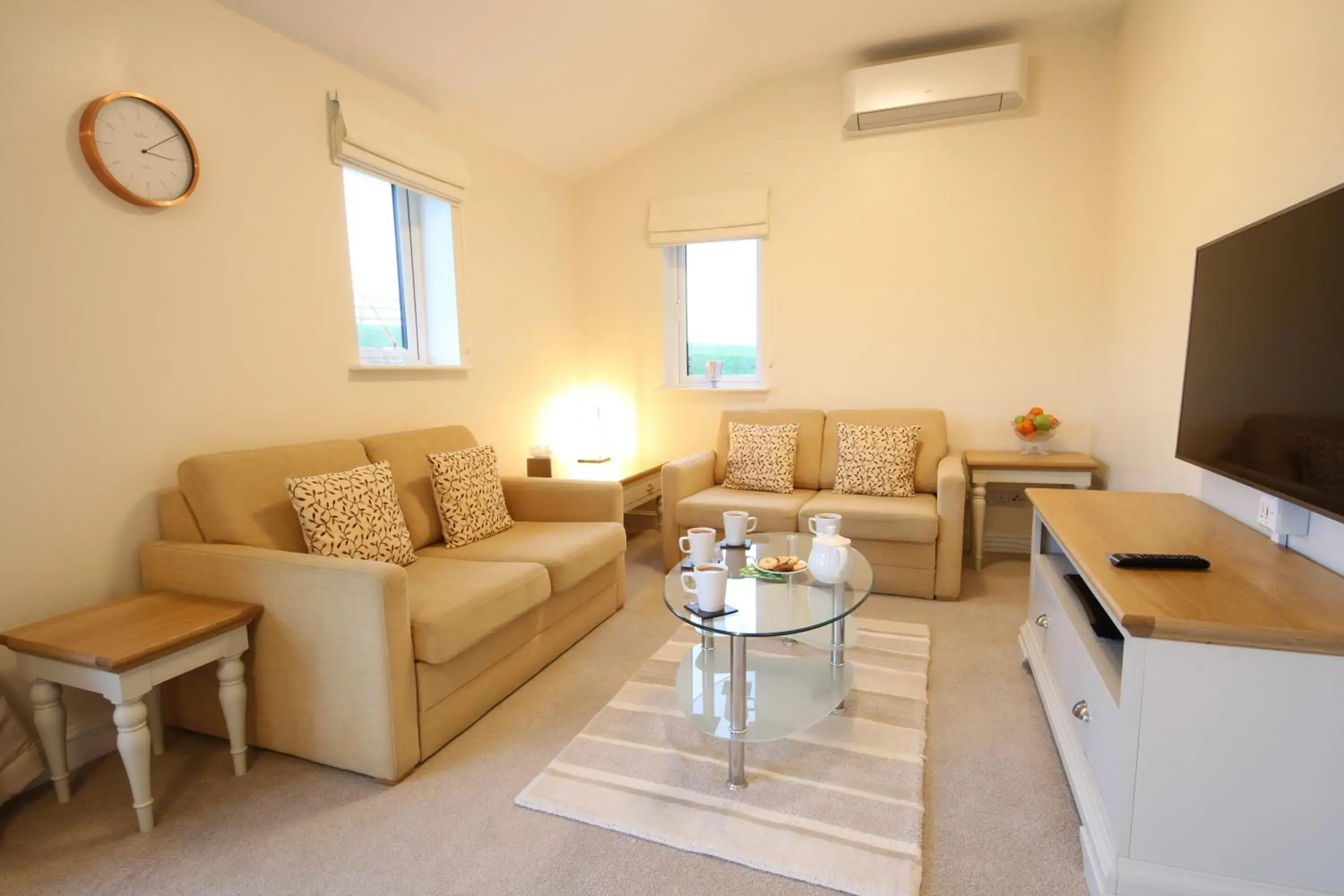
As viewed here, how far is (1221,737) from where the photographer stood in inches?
47.3

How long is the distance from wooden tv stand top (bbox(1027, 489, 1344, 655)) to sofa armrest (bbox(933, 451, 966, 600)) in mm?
916

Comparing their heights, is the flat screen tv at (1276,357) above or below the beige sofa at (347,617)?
above

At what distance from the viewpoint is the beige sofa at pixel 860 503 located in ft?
9.86

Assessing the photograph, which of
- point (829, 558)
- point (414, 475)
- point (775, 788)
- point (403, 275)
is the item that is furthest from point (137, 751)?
point (403, 275)

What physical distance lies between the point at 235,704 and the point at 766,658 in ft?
5.19

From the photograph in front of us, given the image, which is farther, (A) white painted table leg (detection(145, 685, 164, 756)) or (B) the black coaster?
(A) white painted table leg (detection(145, 685, 164, 756))

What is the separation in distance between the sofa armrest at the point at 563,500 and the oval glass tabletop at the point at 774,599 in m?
0.78

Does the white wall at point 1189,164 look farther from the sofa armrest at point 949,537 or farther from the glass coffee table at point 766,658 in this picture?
the glass coffee table at point 766,658

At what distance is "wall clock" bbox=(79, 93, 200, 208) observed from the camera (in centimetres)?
185

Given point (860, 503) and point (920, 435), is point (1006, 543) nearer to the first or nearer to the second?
point (920, 435)

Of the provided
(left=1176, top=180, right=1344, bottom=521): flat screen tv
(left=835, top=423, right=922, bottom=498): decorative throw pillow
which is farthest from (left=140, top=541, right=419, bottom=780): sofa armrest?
(left=835, top=423, right=922, bottom=498): decorative throw pillow

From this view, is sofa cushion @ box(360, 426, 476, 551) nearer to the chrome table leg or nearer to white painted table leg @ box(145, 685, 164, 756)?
white painted table leg @ box(145, 685, 164, 756)

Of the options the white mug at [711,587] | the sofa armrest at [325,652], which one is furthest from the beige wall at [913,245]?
the sofa armrest at [325,652]

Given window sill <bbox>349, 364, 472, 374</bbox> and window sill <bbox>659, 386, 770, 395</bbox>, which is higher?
window sill <bbox>349, 364, 472, 374</bbox>
